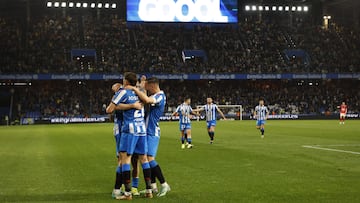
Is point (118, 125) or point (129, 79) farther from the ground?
point (129, 79)

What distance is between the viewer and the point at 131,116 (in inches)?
408

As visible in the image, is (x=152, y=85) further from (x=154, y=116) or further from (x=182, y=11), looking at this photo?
(x=182, y=11)

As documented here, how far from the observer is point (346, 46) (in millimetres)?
74375

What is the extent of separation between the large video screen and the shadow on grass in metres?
55.7

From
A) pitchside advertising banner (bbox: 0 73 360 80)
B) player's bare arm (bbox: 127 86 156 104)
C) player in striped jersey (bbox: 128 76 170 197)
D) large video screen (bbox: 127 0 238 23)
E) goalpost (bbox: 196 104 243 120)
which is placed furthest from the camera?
goalpost (bbox: 196 104 243 120)

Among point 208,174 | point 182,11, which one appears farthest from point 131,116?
point 182,11

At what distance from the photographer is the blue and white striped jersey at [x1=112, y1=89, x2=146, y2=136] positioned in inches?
402

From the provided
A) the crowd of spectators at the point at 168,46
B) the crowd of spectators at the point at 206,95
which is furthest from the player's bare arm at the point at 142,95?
the crowd of spectators at the point at 168,46

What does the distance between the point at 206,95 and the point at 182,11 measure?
1190cm

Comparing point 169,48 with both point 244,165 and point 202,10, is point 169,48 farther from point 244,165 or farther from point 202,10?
point 244,165

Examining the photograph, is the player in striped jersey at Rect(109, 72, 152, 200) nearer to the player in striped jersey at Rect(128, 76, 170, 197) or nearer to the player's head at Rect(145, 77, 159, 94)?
the player in striped jersey at Rect(128, 76, 170, 197)

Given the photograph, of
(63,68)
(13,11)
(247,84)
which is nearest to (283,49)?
(247,84)

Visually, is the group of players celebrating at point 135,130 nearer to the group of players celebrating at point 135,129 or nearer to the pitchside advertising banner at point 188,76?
the group of players celebrating at point 135,129

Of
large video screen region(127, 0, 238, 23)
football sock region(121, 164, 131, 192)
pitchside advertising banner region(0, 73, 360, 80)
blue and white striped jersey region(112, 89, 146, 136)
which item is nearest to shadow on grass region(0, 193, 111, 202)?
football sock region(121, 164, 131, 192)
